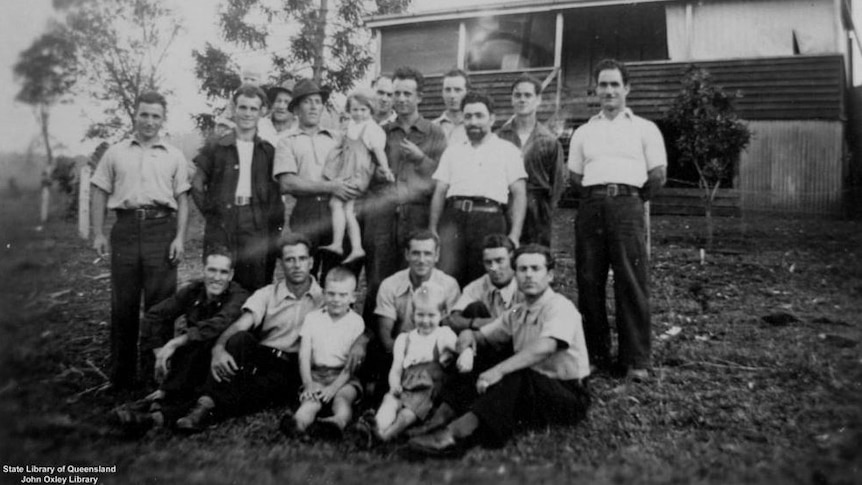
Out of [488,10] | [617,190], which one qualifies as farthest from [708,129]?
[617,190]

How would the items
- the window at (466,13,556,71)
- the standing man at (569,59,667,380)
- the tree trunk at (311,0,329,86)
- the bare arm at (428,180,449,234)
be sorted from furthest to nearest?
the window at (466,13,556,71) < the tree trunk at (311,0,329,86) < the bare arm at (428,180,449,234) < the standing man at (569,59,667,380)

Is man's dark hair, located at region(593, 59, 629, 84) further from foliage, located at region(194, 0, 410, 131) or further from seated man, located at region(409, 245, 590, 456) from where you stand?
foliage, located at region(194, 0, 410, 131)

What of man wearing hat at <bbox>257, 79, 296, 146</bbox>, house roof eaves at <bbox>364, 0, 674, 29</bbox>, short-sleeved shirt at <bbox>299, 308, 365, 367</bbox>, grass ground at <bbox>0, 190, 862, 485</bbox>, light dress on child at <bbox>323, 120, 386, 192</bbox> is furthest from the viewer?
house roof eaves at <bbox>364, 0, 674, 29</bbox>

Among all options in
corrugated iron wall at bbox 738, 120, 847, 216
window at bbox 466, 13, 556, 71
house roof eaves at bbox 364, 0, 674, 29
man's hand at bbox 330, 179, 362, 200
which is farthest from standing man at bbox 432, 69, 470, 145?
window at bbox 466, 13, 556, 71

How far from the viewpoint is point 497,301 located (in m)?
3.71

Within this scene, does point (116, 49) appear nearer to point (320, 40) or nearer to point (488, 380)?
point (320, 40)

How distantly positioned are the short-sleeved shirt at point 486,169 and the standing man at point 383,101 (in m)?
0.82

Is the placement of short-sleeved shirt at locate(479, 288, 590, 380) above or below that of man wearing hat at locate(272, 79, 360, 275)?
below

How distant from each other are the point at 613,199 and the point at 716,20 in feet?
32.4

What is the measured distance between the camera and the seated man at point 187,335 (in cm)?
341

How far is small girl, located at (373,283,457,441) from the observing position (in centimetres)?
310

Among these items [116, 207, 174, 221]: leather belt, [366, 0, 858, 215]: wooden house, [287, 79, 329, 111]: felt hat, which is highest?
[366, 0, 858, 215]: wooden house

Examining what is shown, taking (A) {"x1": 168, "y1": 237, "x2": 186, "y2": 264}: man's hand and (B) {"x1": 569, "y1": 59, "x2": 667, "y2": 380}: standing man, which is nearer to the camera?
(B) {"x1": 569, "y1": 59, "x2": 667, "y2": 380}: standing man

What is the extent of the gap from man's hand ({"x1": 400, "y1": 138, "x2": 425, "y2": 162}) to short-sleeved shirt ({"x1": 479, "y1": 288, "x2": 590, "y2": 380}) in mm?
1352
